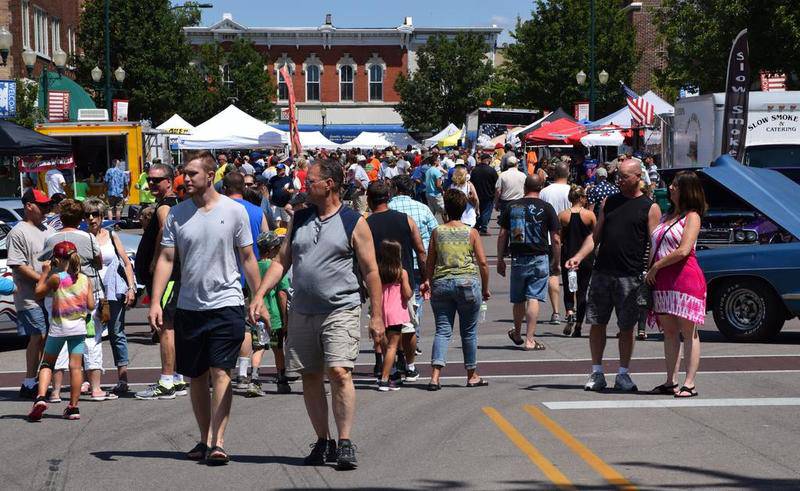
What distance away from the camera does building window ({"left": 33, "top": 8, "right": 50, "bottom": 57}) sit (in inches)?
1946

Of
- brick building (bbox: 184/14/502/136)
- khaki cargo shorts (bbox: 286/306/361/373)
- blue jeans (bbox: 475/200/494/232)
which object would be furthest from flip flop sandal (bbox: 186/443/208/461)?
brick building (bbox: 184/14/502/136)

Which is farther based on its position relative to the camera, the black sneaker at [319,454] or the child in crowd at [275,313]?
the child in crowd at [275,313]

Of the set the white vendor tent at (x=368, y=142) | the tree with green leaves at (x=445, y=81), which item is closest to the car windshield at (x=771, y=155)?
the white vendor tent at (x=368, y=142)

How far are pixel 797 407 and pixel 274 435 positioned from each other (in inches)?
156

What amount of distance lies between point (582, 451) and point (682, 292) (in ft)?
7.76

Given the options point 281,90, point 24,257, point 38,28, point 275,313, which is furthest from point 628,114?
point 281,90

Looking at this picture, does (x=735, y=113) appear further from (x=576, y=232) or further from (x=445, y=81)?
(x=445, y=81)

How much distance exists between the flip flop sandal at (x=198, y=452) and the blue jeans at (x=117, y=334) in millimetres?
3116

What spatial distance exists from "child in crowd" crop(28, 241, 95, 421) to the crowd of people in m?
0.01

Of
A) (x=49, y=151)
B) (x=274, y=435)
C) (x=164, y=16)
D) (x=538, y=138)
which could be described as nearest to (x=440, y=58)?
(x=164, y=16)

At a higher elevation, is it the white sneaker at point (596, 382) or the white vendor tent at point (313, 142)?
the white vendor tent at point (313, 142)

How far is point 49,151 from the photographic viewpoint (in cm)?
2467

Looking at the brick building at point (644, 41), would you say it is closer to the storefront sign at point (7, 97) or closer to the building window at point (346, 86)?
the building window at point (346, 86)

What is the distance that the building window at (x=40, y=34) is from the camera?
49.4 metres
